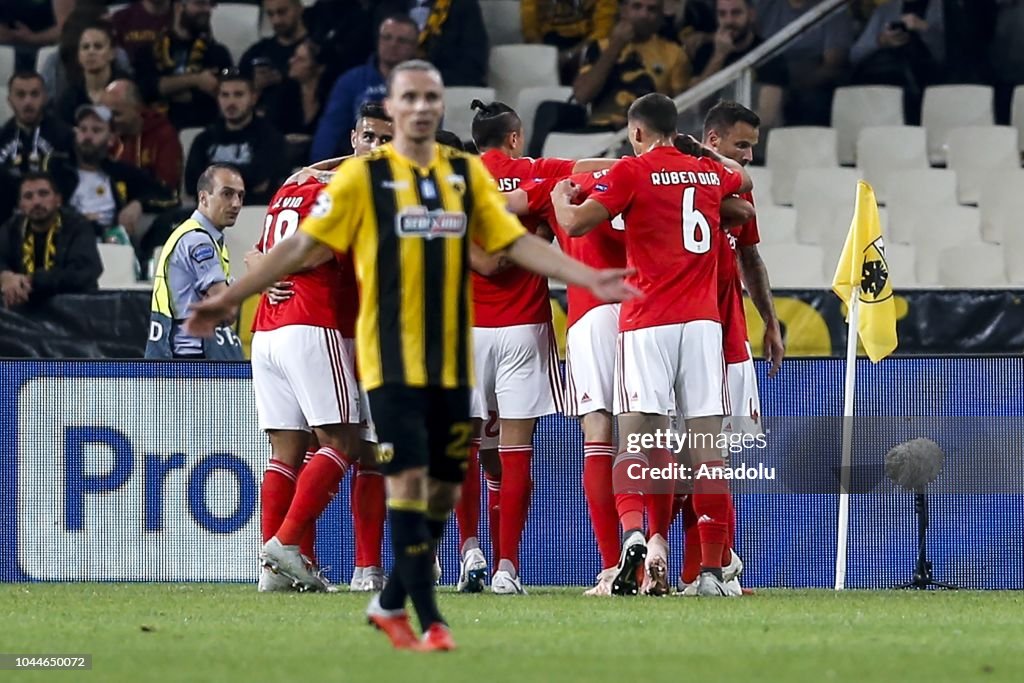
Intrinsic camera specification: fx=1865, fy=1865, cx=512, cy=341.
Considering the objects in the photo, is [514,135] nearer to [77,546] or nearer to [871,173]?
[77,546]

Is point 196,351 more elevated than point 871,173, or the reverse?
point 871,173

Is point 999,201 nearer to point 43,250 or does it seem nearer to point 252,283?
point 43,250

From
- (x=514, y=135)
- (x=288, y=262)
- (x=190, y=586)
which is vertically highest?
(x=514, y=135)

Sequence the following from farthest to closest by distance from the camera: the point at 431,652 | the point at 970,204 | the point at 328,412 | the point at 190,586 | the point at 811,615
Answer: the point at 970,204
the point at 190,586
the point at 328,412
the point at 811,615
the point at 431,652

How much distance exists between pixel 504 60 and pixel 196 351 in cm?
680

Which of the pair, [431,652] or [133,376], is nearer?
[431,652]

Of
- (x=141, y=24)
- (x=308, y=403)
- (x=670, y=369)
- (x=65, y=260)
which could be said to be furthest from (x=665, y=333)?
(x=141, y=24)

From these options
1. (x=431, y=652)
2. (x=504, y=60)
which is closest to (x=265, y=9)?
(x=504, y=60)

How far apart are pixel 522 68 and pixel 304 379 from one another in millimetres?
8080

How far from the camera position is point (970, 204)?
1514 cm

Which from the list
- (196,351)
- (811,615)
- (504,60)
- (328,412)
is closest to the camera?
(811,615)

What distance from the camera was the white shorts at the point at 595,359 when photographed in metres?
8.74

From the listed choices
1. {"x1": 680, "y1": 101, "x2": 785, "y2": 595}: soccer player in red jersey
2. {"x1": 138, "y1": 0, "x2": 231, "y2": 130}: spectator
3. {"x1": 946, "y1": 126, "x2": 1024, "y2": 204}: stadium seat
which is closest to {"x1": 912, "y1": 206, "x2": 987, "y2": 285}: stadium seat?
{"x1": 946, "y1": 126, "x2": 1024, "y2": 204}: stadium seat

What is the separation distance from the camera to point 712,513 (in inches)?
331
